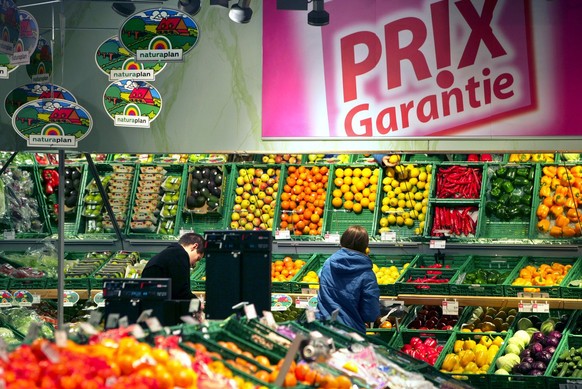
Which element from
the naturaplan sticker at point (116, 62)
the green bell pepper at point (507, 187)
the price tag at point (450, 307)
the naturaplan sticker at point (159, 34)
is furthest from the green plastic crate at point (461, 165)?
the naturaplan sticker at point (159, 34)

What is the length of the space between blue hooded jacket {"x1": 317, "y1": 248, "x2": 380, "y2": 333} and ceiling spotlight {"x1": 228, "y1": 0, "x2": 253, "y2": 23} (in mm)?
1950

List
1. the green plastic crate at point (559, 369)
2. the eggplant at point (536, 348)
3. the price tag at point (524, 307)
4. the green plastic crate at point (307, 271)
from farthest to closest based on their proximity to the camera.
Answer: the green plastic crate at point (307, 271) < the price tag at point (524, 307) < the eggplant at point (536, 348) < the green plastic crate at point (559, 369)

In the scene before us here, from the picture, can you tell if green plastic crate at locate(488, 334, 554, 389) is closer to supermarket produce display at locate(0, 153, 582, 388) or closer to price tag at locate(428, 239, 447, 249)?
supermarket produce display at locate(0, 153, 582, 388)

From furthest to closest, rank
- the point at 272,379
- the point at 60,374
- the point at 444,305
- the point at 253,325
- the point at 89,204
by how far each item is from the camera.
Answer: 1. the point at 89,204
2. the point at 444,305
3. the point at 253,325
4. the point at 272,379
5. the point at 60,374

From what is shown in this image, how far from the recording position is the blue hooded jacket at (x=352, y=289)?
22.7 feet

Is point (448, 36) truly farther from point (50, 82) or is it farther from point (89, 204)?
point (89, 204)

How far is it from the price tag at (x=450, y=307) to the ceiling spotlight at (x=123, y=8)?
354 cm

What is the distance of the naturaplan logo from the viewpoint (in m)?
7.57

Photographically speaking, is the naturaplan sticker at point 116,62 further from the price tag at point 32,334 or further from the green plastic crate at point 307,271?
the price tag at point 32,334

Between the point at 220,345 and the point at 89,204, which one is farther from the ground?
the point at 89,204

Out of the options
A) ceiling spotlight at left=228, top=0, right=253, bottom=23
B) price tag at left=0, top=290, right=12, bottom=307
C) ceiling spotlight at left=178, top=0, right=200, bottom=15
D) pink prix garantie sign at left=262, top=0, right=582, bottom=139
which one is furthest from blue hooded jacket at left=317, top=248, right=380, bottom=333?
price tag at left=0, top=290, right=12, bottom=307

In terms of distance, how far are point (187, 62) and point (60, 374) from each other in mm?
4926

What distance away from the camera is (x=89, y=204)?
9.87 meters

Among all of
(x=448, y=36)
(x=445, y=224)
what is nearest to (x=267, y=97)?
(x=448, y=36)
